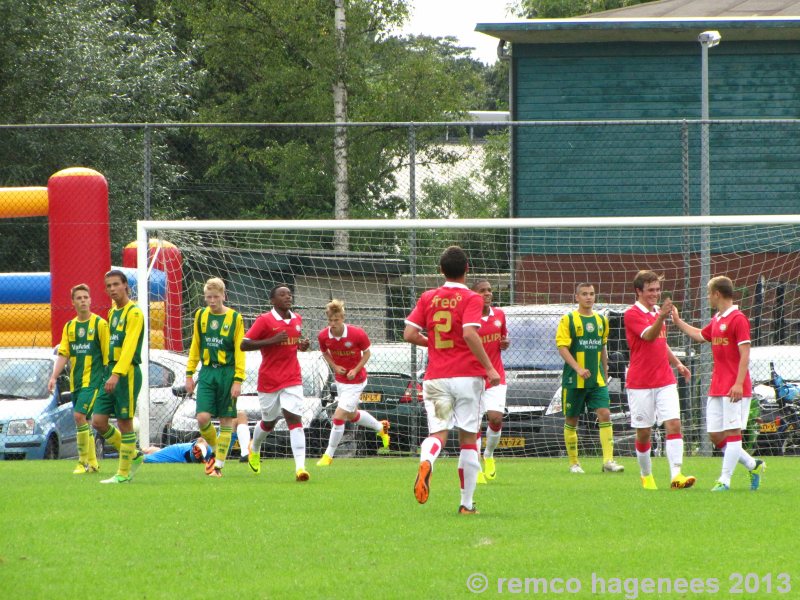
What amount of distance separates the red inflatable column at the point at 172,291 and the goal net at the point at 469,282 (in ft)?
0.07

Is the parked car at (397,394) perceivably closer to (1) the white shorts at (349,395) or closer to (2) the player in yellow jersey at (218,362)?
(1) the white shorts at (349,395)

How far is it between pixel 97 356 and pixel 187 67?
23.4 m

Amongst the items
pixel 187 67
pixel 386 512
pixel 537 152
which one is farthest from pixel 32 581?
pixel 187 67

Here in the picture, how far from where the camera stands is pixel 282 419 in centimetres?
1628

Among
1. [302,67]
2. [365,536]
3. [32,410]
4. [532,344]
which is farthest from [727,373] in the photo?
[302,67]

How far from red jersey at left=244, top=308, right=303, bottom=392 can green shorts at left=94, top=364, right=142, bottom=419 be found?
1294 millimetres

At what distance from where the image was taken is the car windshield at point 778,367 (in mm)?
16031

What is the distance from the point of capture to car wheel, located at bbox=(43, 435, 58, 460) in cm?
1609

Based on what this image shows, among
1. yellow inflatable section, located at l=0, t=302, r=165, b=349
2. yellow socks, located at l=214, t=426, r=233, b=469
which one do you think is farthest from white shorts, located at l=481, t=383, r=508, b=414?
yellow inflatable section, located at l=0, t=302, r=165, b=349

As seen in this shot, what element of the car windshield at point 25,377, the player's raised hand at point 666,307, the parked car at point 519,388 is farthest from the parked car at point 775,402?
the car windshield at point 25,377

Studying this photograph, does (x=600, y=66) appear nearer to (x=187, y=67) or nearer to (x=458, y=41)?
(x=187, y=67)

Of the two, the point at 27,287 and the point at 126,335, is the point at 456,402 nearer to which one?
the point at 126,335

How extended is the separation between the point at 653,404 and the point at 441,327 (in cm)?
319

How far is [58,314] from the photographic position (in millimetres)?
15953
